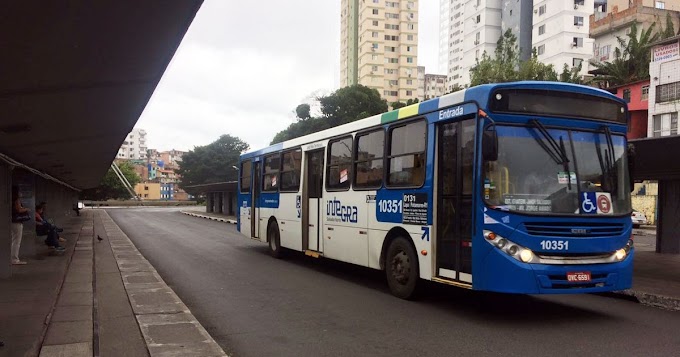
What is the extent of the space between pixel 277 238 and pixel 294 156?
243cm

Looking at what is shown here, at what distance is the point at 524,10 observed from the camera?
75.9m

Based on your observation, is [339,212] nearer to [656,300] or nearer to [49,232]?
[656,300]

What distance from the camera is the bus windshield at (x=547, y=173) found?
6.69 m

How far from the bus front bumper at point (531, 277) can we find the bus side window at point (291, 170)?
21.5 feet

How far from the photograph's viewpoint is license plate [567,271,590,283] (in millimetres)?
6590

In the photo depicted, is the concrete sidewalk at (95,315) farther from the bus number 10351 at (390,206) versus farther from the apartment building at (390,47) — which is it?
the apartment building at (390,47)

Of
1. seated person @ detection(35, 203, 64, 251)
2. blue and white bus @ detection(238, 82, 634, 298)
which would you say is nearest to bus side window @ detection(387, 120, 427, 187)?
blue and white bus @ detection(238, 82, 634, 298)

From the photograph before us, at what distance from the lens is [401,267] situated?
836 cm

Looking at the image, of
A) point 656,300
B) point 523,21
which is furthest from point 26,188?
point 523,21

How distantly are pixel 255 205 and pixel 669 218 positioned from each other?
13.2 m

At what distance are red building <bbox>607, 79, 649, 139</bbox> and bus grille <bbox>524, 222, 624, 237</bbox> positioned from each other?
109ft

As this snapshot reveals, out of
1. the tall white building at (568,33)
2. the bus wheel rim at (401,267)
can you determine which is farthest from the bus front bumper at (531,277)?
the tall white building at (568,33)

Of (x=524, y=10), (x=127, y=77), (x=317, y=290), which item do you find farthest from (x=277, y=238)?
(x=524, y=10)

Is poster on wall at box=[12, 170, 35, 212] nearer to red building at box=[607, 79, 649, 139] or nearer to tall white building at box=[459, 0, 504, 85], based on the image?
red building at box=[607, 79, 649, 139]
